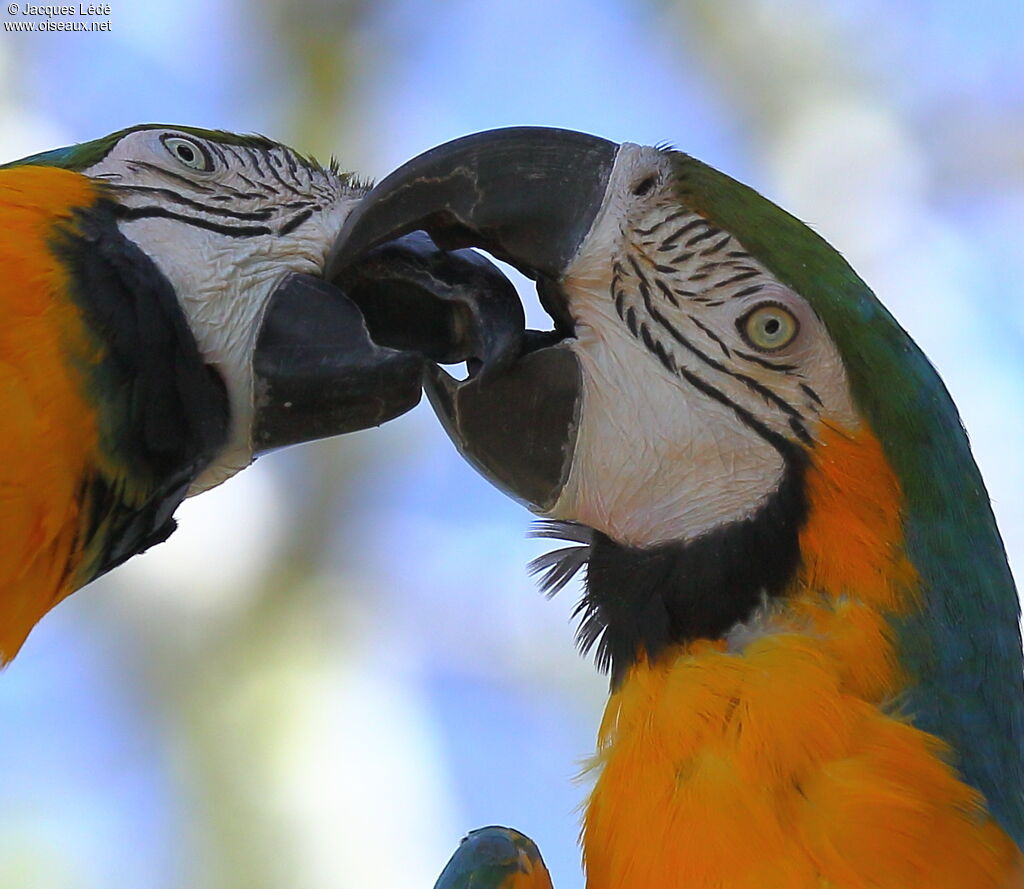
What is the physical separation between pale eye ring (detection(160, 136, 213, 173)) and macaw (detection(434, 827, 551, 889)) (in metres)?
1.19

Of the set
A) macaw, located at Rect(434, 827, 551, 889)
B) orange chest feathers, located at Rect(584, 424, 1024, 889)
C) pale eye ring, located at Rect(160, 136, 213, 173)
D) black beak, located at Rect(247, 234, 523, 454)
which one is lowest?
macaw, located at Rect(434, 827, 551, 889)

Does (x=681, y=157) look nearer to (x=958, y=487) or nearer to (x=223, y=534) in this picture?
(x=958, y=487)

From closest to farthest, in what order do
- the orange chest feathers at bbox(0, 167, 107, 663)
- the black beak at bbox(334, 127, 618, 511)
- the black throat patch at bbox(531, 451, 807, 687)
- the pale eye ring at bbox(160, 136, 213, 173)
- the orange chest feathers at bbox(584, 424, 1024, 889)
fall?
1. the orange chest feathers at bbox(584, 424, 1024, 889)
2. the orange chest feathers at bbox(0, 167, 107, 663)
3. the black throat patch at bbox(531, 451, 807, 687)
4. the black beak at bbox(334, 127, 618, 511)
5. the pale eye ring at bbox(160, 136, 213, 173)

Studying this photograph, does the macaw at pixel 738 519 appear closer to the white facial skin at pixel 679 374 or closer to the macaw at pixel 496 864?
the white facial skin at pixel 679 374

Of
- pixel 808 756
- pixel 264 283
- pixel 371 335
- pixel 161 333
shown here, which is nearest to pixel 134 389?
pixel 161 333

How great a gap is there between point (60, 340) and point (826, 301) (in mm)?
1114

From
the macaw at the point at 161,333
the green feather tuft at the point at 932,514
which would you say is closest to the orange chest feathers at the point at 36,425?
the macaw at the point at 161,333

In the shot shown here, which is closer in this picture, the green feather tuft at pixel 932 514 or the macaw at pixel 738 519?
the macaw at pixel 738 519

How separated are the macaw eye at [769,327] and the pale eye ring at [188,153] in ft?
3.13

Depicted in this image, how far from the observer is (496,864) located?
182 centimetres

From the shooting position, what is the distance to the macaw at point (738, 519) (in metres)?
1.64

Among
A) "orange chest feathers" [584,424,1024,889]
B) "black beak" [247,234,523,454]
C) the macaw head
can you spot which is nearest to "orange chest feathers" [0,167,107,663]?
the macaw head

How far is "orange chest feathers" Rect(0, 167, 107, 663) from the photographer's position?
171 centimetres

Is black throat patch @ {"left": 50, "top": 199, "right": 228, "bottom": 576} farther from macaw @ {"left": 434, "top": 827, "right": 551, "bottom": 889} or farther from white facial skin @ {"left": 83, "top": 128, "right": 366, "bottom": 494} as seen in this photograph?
macaw @ {"left": 434, "top": 827, "right": 551, "bottom": 889}
